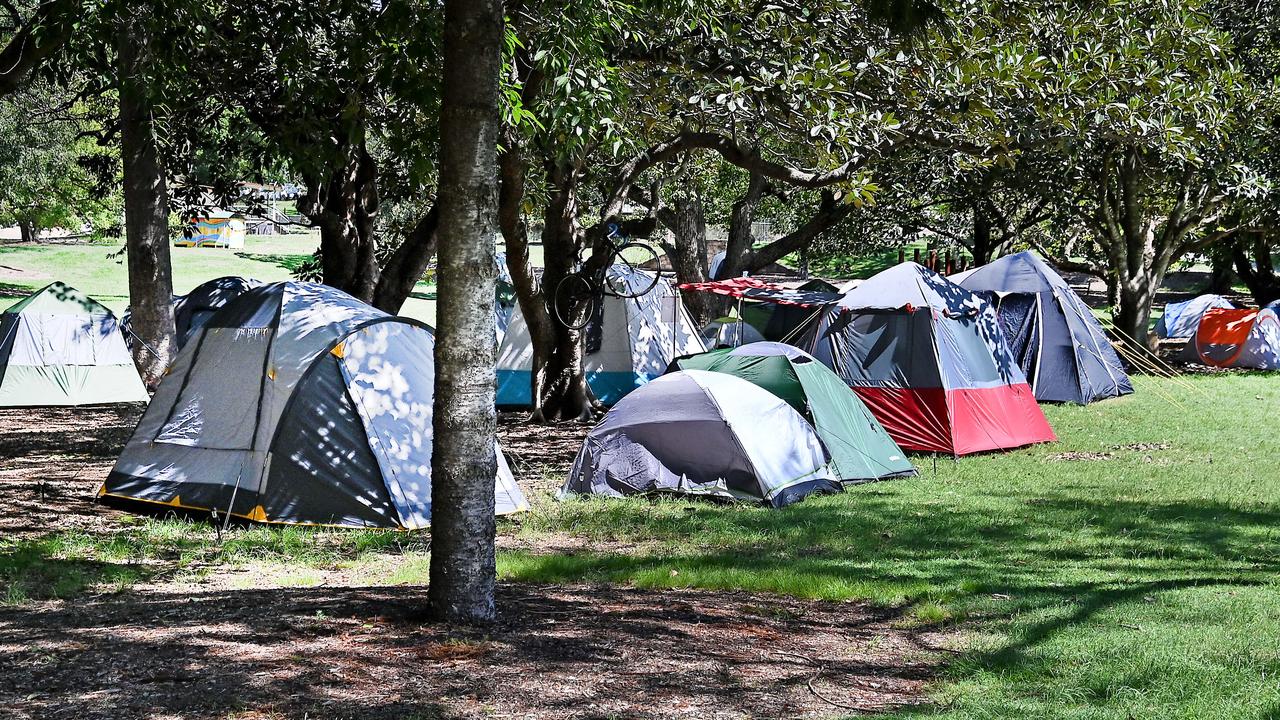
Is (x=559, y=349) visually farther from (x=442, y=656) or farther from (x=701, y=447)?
(x=442, y=656)

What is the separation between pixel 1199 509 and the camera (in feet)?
31.7

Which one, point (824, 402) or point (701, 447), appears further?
point (824, 402)

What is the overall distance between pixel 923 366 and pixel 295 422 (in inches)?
291

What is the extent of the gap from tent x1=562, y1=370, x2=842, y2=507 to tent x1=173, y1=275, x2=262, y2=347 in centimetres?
871

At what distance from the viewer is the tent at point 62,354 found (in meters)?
16.2

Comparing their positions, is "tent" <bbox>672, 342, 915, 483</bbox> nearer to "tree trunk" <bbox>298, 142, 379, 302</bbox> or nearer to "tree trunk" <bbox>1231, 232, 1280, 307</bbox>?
"tree trunk" <bbox>298, 142, 379, 302</bbox>

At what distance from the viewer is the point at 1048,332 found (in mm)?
18172

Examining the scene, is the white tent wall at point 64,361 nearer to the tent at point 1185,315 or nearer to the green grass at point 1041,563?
the green grass at point 1041,563

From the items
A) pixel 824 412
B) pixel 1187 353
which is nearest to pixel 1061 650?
pixel 824 412

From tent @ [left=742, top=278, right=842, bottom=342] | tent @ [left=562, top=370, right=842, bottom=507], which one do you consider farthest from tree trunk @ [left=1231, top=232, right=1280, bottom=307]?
tent @ [left=562, top=370, right=842, bottom=507]

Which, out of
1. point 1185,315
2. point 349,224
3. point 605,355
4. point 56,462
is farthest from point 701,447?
point 1185,315

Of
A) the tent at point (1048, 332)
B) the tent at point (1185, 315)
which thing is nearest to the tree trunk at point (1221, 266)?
the tent at point (1185, 315)

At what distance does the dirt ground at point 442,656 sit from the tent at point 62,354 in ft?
36.0

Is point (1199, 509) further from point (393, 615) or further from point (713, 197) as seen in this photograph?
point (713, 197)
